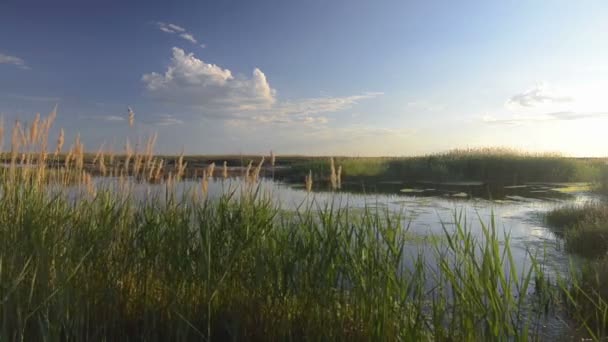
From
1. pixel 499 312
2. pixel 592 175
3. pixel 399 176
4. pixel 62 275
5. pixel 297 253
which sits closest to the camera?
pixel 499 312

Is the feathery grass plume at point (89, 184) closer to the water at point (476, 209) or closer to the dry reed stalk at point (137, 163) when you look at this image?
the water at point (476, 209)

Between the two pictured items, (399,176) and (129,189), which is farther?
(399,176)

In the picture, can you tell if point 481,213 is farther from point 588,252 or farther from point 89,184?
point 89,184

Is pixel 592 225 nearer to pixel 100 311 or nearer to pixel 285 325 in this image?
pixel 285 325

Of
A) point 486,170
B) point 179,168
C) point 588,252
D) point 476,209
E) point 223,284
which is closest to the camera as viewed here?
point 223,284

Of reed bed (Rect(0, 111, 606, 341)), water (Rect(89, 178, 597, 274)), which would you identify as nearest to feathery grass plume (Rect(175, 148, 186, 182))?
water (Rect(89, 178, 597, 274))

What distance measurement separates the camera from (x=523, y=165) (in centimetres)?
1970

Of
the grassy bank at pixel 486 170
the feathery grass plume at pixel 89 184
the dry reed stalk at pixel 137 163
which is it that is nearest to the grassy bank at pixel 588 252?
the dry reed stalk at pixel 137 163

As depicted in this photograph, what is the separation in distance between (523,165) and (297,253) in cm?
2036

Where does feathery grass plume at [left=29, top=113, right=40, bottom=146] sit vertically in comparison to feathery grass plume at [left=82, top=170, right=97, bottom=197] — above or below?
above

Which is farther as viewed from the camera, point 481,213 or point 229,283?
point 481,213

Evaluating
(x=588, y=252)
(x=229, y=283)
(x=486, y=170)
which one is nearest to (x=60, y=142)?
(x=229, y=283)

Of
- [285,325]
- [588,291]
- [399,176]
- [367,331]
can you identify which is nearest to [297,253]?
[285,325]

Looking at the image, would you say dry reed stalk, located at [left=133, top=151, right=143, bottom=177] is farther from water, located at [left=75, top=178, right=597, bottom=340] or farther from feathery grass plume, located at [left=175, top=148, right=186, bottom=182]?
feathery grass plume, located at [left=175, top=148, right=186, bottom=182]
